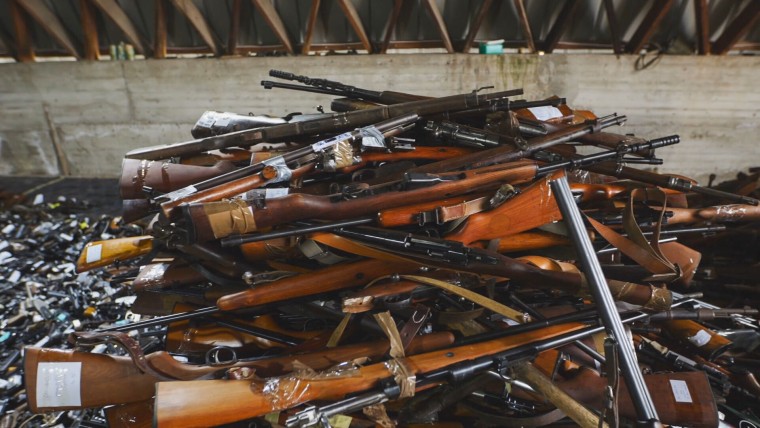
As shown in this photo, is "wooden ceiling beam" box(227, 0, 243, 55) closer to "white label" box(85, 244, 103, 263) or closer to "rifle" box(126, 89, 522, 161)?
"rifle" box(126, 89, 522, 161)

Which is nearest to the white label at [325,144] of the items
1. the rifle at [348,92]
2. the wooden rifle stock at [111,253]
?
the rifle at [348,92]

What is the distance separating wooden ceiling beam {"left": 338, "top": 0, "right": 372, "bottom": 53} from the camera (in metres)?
4.95

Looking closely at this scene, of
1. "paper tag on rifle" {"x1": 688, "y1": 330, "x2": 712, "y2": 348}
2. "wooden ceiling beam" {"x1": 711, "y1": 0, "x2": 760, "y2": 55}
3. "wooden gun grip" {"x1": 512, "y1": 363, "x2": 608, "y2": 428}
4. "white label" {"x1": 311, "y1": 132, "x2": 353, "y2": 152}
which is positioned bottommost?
"paper tag on rifle" {"x1": 688, "y1": 330, "x2": 712, "y2": 348}

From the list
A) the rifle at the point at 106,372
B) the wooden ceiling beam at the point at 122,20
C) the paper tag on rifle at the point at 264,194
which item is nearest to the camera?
the rifle at the point at 106,372

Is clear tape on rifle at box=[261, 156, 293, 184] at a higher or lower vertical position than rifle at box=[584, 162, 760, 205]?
higher

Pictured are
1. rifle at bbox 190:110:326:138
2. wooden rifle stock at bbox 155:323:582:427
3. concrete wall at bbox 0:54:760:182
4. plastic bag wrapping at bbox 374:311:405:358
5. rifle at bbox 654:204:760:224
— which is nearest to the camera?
wooden rifle stock at bbox 155:323:582:427

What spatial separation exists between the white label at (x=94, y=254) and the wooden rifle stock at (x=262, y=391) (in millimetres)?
1459

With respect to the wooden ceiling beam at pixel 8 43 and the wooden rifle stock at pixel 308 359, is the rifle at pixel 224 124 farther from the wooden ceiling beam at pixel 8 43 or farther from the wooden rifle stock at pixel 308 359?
the wooden ceiling beam at pixel 8 43

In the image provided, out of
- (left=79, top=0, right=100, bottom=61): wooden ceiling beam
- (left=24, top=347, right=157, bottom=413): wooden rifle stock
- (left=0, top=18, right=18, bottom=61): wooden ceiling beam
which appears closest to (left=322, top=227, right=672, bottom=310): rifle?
(left=24, top=347, right=157, bottom=413): wooden rifle stock

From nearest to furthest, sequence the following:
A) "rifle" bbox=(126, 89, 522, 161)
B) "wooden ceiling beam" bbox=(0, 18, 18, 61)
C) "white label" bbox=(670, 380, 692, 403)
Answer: "white label" bbox=(670, 380, 692, 403)
"rifle" bbox=(126, 89, 522, 161)
"wooden ceiling beam" bbox=(0, 18, 18, 61)

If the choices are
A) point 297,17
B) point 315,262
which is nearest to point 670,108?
point 297,17

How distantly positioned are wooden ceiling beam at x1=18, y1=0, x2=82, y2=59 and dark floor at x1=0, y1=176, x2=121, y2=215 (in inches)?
74.2

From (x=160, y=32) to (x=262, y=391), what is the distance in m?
5.64

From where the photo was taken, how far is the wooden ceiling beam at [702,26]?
4.73m
